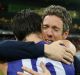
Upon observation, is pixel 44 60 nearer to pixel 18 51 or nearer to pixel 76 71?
pixel 18 51

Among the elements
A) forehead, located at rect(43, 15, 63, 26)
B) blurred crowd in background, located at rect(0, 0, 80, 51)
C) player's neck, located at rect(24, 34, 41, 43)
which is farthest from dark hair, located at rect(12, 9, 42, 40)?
blurred crowd in background, located at rect(0, 0, 80, 51)

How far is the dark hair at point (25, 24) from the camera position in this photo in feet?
6.64

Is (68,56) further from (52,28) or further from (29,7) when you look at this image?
(29,7)

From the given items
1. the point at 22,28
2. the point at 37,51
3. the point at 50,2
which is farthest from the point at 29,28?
the point at 50,2

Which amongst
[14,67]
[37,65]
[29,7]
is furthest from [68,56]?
[29,7]

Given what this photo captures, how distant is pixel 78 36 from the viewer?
34.6 feet

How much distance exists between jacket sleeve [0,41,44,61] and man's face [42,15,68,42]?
32 centimetres

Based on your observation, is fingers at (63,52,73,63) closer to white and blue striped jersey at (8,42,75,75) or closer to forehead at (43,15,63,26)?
white and blue striped jersey at (8,42,75,75)

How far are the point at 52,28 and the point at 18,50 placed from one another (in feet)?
1.33

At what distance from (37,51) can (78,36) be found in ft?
28.6

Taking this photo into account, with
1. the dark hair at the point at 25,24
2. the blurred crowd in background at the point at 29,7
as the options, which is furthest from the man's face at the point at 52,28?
the blurred crowd in background at the point at 29,7

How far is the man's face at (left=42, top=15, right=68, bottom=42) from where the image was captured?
2209mm

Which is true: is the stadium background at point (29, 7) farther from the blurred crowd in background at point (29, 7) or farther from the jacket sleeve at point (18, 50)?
the jacket sleeve at point (18, 50)

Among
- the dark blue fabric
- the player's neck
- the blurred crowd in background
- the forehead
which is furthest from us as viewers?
the blurred crowd in background
